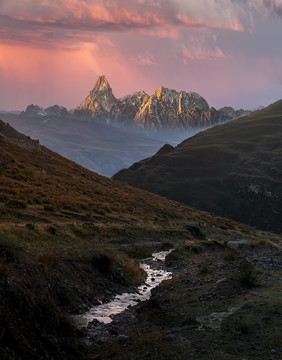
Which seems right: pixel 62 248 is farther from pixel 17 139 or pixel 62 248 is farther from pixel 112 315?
pixel 17 139

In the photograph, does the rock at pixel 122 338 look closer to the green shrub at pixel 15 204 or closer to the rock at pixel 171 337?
the rock at pixel 171 337

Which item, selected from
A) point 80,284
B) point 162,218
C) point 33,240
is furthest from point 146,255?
point 162,218

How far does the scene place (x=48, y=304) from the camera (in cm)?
1920

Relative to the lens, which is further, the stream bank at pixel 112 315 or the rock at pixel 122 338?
the stream bank at pixel 112 315

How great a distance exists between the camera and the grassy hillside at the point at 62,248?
17.3 meters

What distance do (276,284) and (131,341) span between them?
1194 centimetres

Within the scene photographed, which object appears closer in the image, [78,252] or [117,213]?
[78,252]

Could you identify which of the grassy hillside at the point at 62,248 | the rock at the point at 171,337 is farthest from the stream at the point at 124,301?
the rock at the point at 171,337

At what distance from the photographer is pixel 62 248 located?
111ft

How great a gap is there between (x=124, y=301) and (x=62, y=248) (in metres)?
9.38

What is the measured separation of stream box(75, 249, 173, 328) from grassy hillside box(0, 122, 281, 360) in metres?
0.70

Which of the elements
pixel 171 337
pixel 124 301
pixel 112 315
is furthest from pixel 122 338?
pixel 124 301

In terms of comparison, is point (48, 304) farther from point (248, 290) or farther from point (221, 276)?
point (221, 276)

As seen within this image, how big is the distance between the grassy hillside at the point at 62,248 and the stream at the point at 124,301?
70 centimetres
